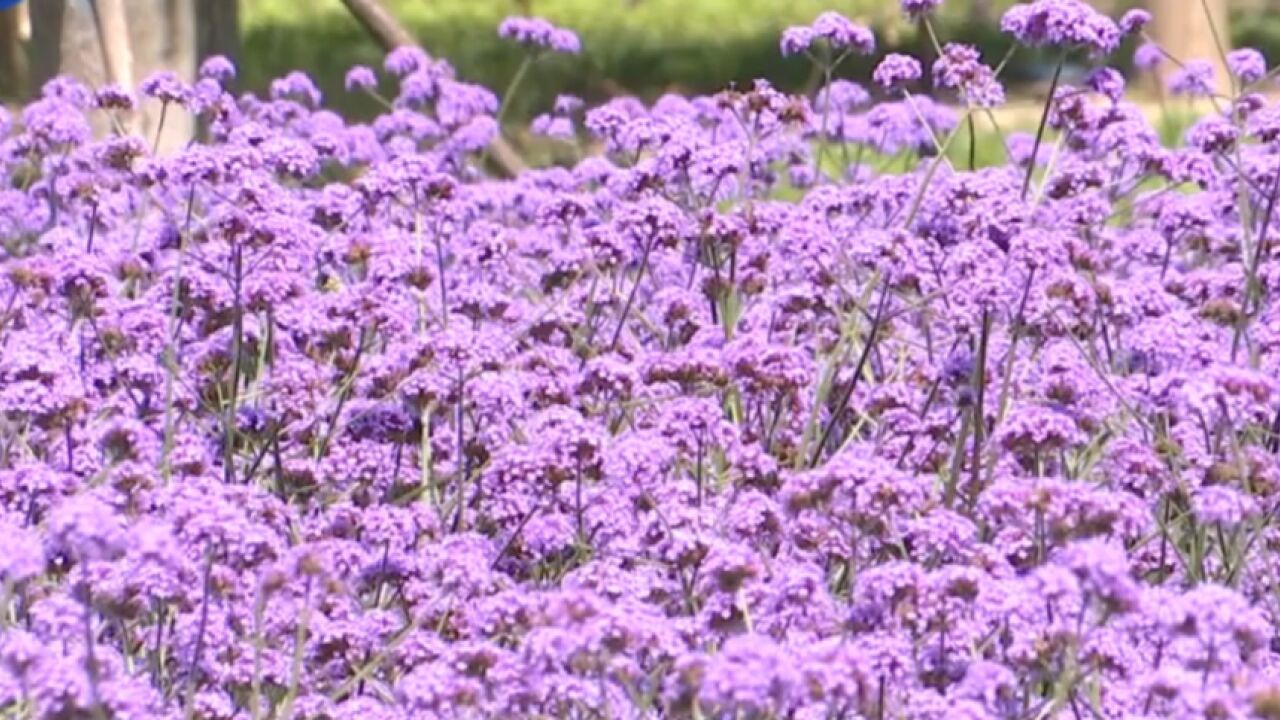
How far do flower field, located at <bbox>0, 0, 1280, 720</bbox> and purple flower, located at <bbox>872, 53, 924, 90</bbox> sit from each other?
0.01 m

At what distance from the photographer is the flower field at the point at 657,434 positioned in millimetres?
2615

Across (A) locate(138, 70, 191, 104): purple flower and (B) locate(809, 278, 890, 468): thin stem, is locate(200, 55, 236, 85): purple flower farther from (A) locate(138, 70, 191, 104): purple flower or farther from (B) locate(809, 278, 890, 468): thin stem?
(B) locate(809, 278, 890, 468): thin stem

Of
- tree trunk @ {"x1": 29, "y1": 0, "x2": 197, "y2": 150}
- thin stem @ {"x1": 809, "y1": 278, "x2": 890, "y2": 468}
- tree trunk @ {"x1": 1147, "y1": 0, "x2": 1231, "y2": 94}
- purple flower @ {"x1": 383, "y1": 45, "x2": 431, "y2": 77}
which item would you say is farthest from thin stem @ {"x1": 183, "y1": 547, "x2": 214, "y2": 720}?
tree trunk @ {"x1": 1147, "y1": 0, "x2": 1231, "y2": 94}

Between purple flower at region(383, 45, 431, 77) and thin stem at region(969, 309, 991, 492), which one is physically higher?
purple flower at region(383, 45, 431, 77)

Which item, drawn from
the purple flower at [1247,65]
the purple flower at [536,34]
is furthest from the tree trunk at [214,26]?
the purple flower at [1247,65]

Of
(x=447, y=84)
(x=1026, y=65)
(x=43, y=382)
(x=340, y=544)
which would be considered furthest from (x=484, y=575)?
(x=1026, y=65)

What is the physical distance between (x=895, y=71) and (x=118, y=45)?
2810 mm

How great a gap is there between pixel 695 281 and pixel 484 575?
160cm

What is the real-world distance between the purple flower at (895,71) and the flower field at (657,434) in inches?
0.4

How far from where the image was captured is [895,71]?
3.98 meters

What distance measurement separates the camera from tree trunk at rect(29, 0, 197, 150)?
20.3 feet

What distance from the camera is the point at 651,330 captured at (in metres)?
4.30

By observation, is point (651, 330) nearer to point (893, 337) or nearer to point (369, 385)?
→ point (893, 337)

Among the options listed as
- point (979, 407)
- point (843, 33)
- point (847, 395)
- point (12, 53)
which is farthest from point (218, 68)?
point (12, 53)
